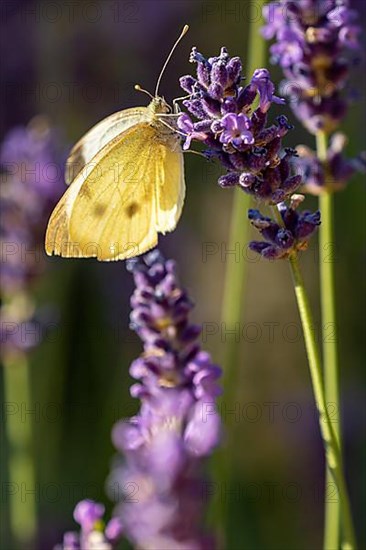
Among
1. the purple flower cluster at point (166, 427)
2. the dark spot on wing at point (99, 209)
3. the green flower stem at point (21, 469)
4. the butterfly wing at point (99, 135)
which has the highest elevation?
the butterfly wing at point (99, 135)

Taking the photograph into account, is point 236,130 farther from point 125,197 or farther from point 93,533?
point 125,197

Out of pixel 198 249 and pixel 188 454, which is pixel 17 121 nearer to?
pixel 198 249

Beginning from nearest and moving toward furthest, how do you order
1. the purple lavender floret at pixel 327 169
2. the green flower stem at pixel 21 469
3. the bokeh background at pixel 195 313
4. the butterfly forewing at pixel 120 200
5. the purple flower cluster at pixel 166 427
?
the purple flower cluster at pixel 166 427
the purple lavender floret at pixel 327 169
the butterfly forewing at pixel 120 200
the green flower stem at pixel 21 469
the bokeh background at pixel 195 313

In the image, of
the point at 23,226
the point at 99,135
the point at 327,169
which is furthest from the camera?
the point at 23,226

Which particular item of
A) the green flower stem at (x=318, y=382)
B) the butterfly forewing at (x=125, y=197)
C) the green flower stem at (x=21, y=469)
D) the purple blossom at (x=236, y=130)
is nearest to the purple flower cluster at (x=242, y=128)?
the purple blossom at (x=236, y=130)

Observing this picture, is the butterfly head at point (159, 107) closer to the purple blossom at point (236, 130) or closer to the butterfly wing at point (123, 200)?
the butterfly wing at point (123, 200)

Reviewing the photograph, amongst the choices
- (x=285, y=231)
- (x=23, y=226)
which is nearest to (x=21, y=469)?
(x=23, y=226)
